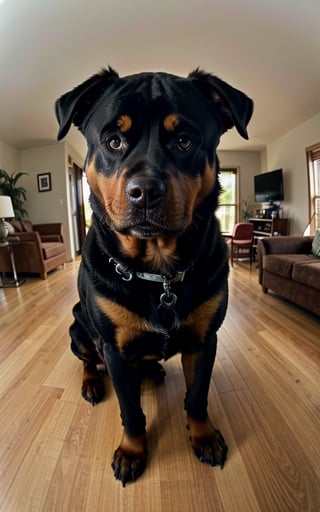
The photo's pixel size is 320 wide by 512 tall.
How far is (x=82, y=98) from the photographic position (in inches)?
32.6

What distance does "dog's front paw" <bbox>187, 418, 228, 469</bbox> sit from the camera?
0.87m

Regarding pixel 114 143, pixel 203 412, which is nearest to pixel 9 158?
pixel 114 143

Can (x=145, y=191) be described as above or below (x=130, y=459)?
above

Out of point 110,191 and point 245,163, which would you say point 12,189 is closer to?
point 110,191

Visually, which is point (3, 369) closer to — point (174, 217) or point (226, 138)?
point (174, 217)

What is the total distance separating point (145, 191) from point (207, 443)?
0.90 m

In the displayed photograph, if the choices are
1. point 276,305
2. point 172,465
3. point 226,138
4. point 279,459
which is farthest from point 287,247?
point 226,138

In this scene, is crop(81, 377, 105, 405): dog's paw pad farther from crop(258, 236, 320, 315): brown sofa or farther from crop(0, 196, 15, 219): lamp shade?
crop(0, 196, 15, 219): lamp shade

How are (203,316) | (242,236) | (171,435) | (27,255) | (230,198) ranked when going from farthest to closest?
(230,198) < (242,236) < (27,255) < (171,435) < (203,316)

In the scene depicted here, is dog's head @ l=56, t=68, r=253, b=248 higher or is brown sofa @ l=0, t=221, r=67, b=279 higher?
dog's head @ l=56, t=68, r=253, b=248

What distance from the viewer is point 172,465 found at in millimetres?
867

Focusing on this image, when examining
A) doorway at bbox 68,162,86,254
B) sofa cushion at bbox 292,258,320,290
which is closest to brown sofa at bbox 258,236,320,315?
sofa cushion at bbox 292,258,320,290

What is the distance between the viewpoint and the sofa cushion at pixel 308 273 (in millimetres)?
1958

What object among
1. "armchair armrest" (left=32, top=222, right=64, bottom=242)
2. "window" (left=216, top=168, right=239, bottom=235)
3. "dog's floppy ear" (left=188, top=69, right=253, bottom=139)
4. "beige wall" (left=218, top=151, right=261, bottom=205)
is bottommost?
"armchair armrest" (left=32, top=222, right=64, bottom=242)
